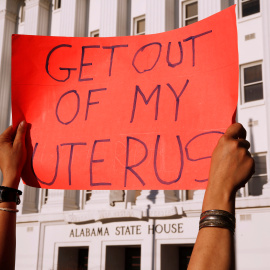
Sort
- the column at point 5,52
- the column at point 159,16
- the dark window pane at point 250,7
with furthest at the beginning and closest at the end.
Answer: the column at point 5,52 < the column at point 159,16 < the dark window pane at point 250,7

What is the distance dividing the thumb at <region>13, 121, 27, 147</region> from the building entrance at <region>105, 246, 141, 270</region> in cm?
1970

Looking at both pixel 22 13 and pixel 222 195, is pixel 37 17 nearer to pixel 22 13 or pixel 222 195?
pixel 22 13

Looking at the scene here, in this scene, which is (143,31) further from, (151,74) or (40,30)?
(151,74)

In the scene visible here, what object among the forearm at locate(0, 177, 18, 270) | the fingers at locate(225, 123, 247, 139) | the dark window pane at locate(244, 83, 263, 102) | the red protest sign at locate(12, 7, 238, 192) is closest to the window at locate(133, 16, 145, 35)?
the dark window pane at locate(244, 83, 263, 102)

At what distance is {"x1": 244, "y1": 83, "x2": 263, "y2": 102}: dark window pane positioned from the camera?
1923 cm

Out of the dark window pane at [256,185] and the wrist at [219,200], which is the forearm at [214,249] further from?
the dark window pane at [256,185]

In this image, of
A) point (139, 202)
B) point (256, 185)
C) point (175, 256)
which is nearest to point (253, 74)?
point (256, 185)

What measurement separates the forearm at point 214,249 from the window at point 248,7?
66.2ft

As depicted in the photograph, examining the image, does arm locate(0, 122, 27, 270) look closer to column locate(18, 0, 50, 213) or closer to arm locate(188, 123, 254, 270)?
arm locate(188, 123, 254, 270)

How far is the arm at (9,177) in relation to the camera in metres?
1.86

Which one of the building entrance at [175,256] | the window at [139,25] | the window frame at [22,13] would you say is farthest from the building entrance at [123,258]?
the window frame at [22,13]

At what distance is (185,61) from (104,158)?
0.80 metres

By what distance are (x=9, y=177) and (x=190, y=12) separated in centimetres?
2149

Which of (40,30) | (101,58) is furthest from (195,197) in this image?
(101,58)
